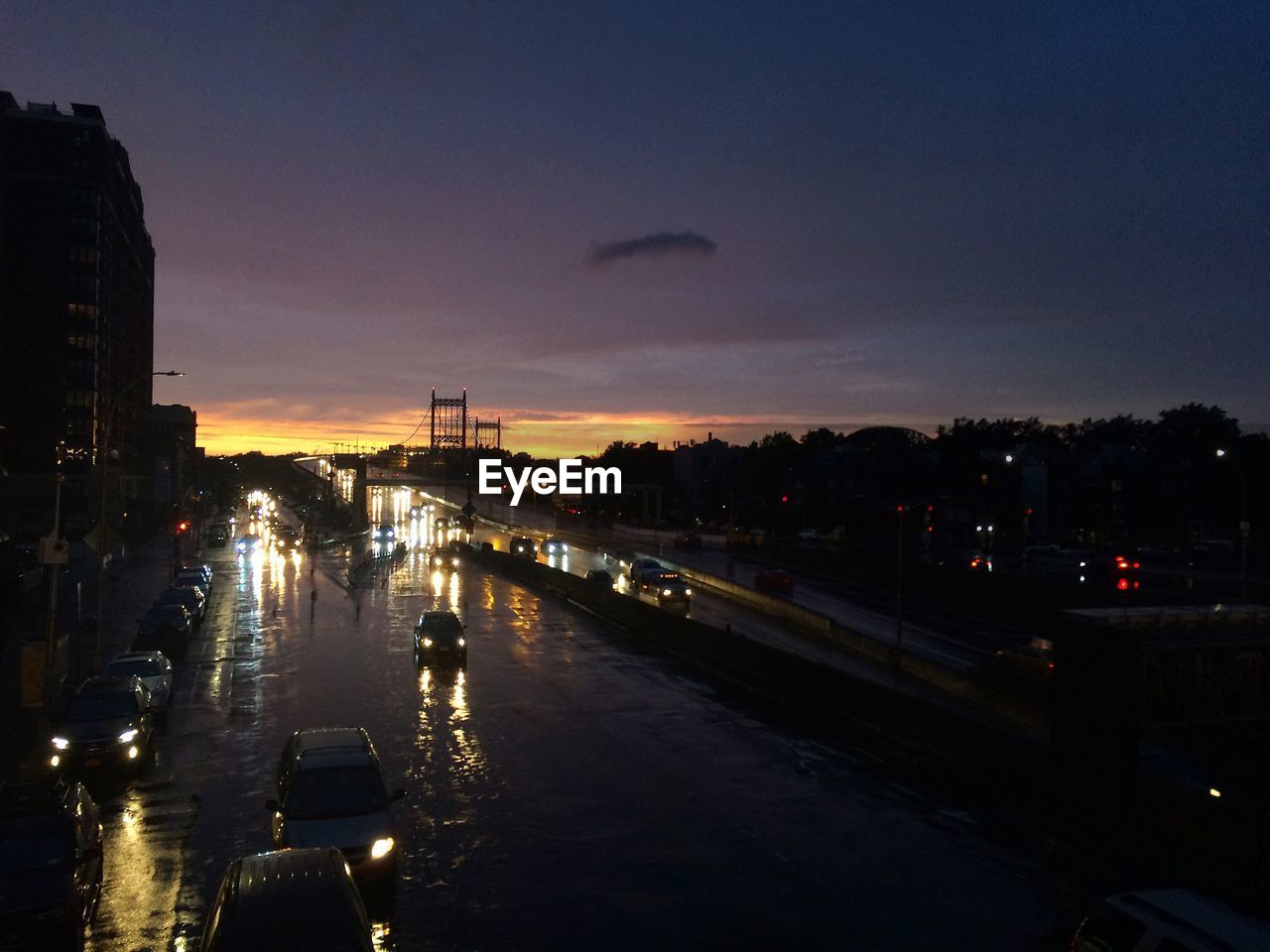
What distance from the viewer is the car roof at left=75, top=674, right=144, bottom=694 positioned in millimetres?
18116

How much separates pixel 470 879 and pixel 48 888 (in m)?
4.90

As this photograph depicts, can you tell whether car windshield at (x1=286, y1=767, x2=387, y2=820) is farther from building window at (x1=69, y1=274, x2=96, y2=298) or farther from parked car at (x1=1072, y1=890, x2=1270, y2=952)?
building window at (x1=69, y1=274, x2=96, y2=298)

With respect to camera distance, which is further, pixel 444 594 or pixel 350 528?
pixel 350 528

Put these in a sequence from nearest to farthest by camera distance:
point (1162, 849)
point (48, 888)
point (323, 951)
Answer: point (323, 951) < point (48, 888) < point (1162, 849)

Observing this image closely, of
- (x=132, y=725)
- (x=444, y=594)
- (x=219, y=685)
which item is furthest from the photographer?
(x=444, y=594)

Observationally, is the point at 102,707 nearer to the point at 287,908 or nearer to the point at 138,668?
the point at 138,668

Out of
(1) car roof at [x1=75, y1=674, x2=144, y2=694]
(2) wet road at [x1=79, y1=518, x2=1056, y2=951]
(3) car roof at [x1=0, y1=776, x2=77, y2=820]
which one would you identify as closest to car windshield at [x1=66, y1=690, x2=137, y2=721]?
(1) car roof at [x1=75, y1=674, x2=144, y2=694]

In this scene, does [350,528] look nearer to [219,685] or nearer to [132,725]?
[219,685]

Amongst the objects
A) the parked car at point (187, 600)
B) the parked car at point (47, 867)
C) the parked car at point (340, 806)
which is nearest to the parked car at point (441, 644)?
the parked car at point (187, 600)

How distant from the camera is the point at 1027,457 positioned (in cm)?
10938

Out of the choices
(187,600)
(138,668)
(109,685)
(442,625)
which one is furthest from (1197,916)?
(187,600)

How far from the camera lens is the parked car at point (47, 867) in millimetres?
9789

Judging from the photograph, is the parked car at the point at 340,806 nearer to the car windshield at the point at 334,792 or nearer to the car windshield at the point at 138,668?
the car windshield at the point at 334,792

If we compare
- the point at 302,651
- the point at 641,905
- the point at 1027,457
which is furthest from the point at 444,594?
the point at 1027,457
